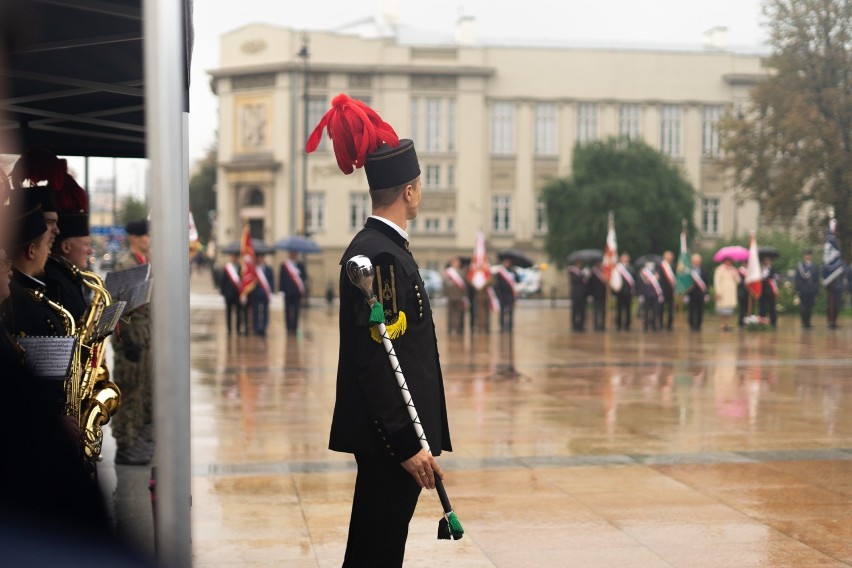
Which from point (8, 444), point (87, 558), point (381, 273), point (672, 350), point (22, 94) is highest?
point (22, 94)

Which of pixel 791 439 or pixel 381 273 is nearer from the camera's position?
pixel 381 273

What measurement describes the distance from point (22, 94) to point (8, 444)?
164 inches

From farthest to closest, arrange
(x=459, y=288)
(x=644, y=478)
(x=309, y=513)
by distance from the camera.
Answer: (x=459, y=288) → (x=644, y=478) → (x=309, y=513)

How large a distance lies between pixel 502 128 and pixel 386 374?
65.7 metres

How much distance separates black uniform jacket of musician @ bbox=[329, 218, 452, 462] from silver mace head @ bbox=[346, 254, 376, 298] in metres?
0.06

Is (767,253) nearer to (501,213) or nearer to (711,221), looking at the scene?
(501,213)

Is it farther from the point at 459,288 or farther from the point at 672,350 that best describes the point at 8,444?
the point at 459,288

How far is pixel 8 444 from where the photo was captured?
229cm

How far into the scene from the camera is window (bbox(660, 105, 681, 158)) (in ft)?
229

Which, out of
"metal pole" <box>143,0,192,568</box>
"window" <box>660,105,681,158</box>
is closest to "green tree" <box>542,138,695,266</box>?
"window" <box>660,105,681,158</box>

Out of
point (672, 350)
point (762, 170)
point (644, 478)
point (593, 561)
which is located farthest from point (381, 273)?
point (762, 170)

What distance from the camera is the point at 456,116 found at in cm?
6806

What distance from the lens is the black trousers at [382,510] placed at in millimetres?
4191

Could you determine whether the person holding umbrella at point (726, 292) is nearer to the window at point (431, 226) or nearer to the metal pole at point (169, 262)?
the metal pole at point (169, 262)
